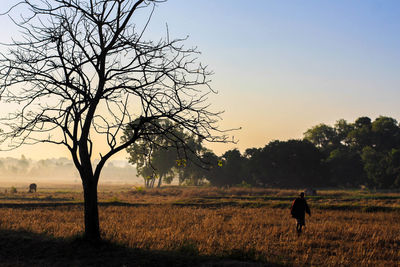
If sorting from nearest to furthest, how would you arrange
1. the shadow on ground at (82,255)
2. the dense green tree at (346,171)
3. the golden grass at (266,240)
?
the shadow on ground at (82,255) < the golden grass at (266,240) < the dense green tree at (346,171)

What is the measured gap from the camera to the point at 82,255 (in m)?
11.3

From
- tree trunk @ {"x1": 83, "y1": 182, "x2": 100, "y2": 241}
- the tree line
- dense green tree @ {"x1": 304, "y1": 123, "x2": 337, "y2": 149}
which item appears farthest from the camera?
dense green tree @ {"x1": 304, "y1": 123, "x2": 337, "y2": 149}

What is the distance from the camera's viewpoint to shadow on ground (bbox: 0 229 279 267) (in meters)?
10.2

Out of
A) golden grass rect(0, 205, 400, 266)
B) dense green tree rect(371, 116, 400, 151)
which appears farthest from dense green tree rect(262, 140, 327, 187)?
golden grass rect(0, 205, 400, 266)

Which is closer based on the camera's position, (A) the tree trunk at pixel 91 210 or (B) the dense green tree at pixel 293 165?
(A) the tree trunk at pixel 91 210

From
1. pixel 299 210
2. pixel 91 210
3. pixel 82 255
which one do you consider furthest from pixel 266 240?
pixel 82 255

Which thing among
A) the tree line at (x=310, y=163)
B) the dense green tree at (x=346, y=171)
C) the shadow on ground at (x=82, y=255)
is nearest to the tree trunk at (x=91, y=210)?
the shadow on ground at (x=82, y=255)

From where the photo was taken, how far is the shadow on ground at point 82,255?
10.2 metres

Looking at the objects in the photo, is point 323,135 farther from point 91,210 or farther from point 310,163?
point 91,210

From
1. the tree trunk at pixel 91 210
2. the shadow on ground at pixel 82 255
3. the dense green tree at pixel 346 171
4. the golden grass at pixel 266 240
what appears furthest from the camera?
the dense green tree at pixel 346 171

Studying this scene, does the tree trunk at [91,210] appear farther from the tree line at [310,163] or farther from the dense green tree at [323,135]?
the dense green tree at [323,135]

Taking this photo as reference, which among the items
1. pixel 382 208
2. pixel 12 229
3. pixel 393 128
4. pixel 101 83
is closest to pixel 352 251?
pixel 101 83

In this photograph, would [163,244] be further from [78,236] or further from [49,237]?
[49,237]

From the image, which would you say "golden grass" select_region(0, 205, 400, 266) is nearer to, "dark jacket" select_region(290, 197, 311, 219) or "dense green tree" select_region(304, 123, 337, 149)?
"dark jacket" select_region(290, 197, 311, 219)
